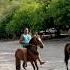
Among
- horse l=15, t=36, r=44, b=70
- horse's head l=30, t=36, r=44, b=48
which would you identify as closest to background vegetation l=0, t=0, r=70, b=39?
horse l=15, t=36, r=44, b=70

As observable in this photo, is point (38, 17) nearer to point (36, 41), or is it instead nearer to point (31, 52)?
point (31, 52)

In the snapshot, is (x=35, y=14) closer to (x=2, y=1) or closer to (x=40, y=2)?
(x=40, y=2)

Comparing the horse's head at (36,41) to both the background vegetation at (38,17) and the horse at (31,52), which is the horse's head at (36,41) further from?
the background vegetation at (38,17)

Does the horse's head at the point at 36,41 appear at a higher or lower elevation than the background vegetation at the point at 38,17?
higher

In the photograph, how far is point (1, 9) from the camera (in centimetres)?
973

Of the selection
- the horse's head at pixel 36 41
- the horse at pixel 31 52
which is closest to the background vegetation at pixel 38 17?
the horse at pixel 31 52

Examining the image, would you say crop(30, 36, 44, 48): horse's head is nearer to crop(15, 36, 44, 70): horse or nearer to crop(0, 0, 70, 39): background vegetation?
crop(15, 36, 44, 70): horse

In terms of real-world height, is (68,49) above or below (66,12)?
above

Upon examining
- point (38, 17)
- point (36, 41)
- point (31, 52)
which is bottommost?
point (38, 17)

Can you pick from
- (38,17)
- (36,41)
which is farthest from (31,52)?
(38,17)

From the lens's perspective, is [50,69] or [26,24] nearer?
[50,69]

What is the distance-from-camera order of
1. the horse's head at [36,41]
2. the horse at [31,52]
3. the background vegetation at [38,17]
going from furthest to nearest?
the background vegetation at [38,17] → the horse at [31,52] → the horse's head at [36,41]

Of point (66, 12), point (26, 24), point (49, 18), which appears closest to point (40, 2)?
point (26, 24)

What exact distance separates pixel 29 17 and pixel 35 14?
226 cm
